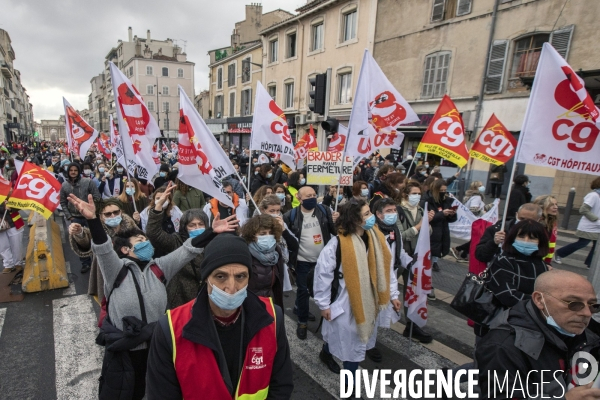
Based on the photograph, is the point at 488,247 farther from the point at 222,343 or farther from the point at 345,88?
the point at 345,88

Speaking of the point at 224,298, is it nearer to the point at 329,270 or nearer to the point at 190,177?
the point at 329,270

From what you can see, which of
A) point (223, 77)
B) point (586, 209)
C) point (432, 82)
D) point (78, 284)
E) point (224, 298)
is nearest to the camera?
point (224, 298)

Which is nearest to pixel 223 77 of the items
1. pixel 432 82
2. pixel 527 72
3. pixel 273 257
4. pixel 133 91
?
pixel 432 82

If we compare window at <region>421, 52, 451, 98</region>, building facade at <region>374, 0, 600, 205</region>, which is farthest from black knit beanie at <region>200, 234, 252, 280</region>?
window at <region>421, 52, 451, 98</region>

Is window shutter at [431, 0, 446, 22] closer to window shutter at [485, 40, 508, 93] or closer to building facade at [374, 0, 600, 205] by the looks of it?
building facade at [374, 0, 600, 205]

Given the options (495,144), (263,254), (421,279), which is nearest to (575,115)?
(421,279)

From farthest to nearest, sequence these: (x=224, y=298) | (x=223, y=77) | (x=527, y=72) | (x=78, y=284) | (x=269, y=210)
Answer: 1. (x=223, y=77)
2. (x=527, y=72)
3. (x=78, y=284)
4. (x=269, y=210)
5. (x=224, y=298)

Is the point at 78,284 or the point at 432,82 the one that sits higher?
the point at 432,82

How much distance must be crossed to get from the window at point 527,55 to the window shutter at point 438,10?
3.82 m

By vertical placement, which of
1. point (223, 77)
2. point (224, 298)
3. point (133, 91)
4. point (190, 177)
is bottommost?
point (224, 298)

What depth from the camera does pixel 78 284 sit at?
548cm

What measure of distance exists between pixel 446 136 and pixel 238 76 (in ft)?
95.9

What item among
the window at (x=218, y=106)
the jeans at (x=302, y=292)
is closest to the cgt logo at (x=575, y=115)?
the jeans at (x=302, y=292)

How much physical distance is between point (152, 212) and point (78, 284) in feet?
10.2
